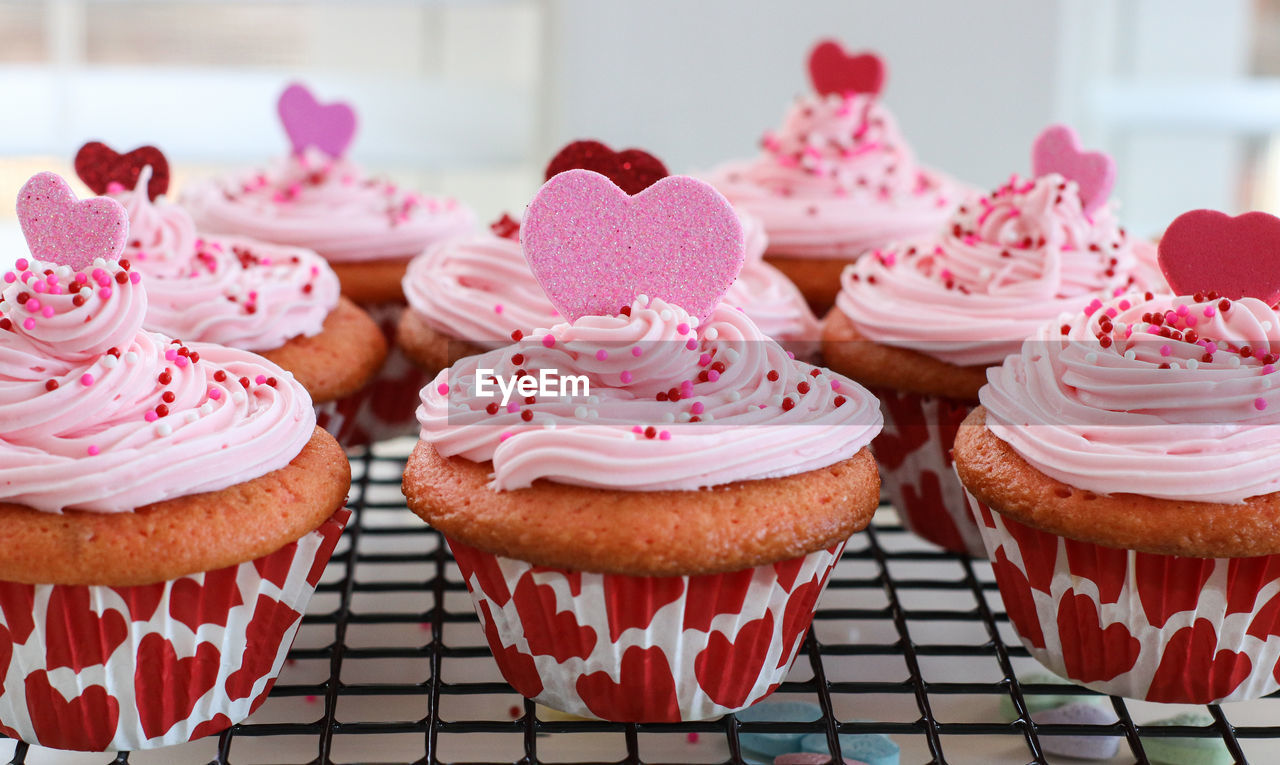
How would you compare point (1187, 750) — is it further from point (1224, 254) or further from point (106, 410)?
point (106, 410)

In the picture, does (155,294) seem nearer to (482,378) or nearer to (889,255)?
(482,378)

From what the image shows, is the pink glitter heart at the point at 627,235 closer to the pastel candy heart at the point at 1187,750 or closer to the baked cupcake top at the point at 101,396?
the baked cupcake top at the point at 101,396

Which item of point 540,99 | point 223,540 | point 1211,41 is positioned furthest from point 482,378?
point 1211,41

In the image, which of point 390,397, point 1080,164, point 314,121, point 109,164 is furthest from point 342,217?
point 1080,164

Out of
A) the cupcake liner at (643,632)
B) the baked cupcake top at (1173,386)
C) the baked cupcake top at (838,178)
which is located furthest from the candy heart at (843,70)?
the cupcake liner at (643,632)

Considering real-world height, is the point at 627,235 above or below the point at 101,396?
above

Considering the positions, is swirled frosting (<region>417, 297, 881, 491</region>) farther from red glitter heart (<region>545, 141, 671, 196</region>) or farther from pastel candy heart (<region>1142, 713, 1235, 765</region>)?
pastel candy heart (<region>1142, 713, 1235, 765</region>)

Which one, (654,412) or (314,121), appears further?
(314,121)

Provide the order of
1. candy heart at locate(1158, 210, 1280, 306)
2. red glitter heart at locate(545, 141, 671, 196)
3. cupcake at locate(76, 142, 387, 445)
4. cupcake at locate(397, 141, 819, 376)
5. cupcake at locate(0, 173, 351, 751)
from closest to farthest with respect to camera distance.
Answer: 1. cupcake at locate(0, 173, 351, 751)
2. candy heart at locate(1158, 210, 1280, 306)
3. red glitter heart at locate(545, 141, 671, 196)
4. cupcake at locate(76, 142, 387, 445)
5. cupcake at locate(397, 141, 819, 376)

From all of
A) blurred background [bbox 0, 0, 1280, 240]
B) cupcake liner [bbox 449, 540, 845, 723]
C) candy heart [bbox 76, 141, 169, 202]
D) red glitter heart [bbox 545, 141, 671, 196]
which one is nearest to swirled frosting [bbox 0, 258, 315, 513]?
cupcake liner [bbox 449, 540, 845, 723]
